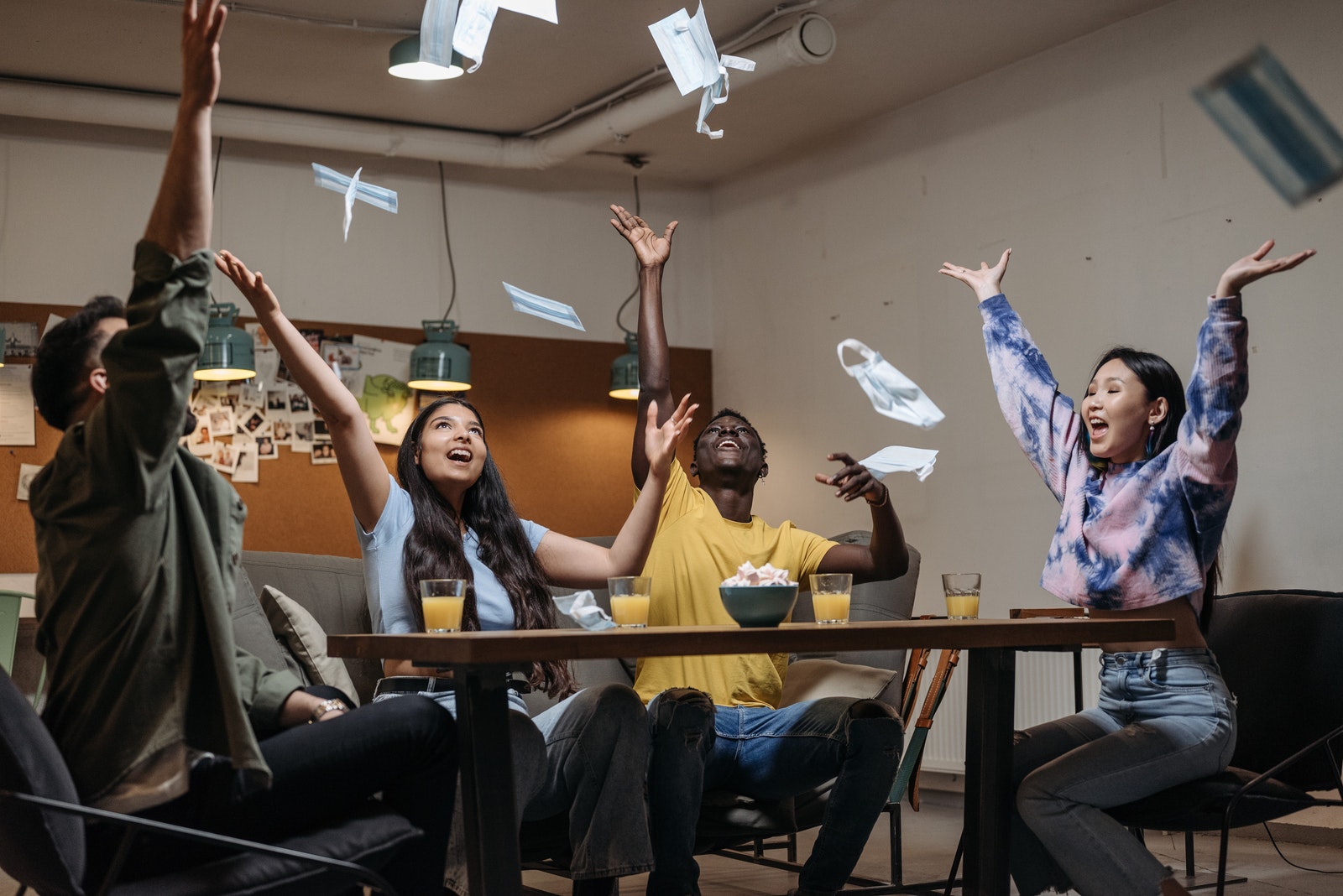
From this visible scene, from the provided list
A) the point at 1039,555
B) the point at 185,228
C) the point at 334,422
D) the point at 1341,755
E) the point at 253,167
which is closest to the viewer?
the point at 185,228

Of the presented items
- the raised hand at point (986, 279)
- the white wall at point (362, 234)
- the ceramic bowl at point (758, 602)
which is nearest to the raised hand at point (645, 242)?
the raised hand at point (986, 279)

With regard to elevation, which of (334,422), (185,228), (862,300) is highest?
(862,300)

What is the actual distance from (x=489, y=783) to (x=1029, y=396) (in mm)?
1579

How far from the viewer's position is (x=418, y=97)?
5.75 meters

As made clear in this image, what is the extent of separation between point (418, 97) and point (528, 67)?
606 mm

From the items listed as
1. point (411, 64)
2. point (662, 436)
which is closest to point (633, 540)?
point (662, 436)

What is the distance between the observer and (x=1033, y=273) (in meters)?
5.24

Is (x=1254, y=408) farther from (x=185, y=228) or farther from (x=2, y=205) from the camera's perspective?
(x=2, y=205)

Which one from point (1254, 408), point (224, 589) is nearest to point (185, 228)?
point (224, 589)

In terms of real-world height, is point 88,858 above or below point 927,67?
below

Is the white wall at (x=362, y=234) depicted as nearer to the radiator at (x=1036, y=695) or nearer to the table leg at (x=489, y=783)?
the radiator at (x=1036, y=695)

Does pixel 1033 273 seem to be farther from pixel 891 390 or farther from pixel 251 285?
pixel 251 285

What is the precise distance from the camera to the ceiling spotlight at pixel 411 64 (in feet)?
16.3

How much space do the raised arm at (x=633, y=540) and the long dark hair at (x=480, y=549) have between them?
89 mm
